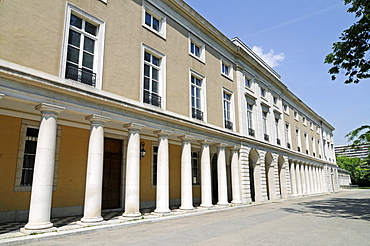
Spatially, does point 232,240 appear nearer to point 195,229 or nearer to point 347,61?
point 195,229

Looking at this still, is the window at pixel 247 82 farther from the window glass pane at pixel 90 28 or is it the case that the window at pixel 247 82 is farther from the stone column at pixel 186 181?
the window glass pane at pixel 90 28

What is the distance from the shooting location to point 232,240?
7.40 meters

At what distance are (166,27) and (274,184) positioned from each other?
16.9 meters

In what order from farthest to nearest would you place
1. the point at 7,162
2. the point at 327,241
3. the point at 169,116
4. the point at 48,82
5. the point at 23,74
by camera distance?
the point at 169,116, the point at 7,162, the point at 48,82, the point at 23,74, the point at 327,241

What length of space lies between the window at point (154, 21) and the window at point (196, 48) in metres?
2.52

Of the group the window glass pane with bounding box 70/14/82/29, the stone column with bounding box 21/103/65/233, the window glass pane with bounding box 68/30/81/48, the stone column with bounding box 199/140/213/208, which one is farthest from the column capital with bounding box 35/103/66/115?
the stone column with bounding box 199/140/213/208

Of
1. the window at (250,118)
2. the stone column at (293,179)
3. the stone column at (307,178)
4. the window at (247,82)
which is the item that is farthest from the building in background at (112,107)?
the stone column at (307,178)

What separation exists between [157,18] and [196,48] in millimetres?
3893

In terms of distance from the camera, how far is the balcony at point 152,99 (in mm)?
12829

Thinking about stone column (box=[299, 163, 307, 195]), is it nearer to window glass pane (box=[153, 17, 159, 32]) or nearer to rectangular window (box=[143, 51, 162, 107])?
rectangular window (box=[143, 51, 162, 107])

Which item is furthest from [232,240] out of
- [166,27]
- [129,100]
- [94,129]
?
[166,27]

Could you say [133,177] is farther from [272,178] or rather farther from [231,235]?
[272,178]

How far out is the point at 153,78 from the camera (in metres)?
13.7

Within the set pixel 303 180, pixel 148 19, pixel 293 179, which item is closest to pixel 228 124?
pixel 148 19
